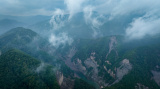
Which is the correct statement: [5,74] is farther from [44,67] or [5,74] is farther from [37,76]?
[44,67]

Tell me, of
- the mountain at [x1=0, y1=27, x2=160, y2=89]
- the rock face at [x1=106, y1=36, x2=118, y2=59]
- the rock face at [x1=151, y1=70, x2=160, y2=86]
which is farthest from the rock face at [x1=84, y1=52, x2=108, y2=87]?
the rock face at [x1=151, y1=70, x2=160, y2=86]

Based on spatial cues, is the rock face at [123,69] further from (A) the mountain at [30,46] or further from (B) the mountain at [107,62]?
(A) the mountain at [30,46]

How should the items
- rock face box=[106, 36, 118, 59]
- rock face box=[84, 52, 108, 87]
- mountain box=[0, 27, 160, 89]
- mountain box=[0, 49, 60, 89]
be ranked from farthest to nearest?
1. rock face box=[106, 36, 118, 59]
2. rock face box=[84, 52, 108, 87]
3. mountain box=[0, 27, 160, 89]
4. mountain box=[0, 49, 60, 89]

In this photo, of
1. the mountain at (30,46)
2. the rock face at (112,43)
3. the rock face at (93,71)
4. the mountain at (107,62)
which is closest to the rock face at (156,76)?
the mountain at (107,62)

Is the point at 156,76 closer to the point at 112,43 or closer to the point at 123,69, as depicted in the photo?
the point at 123,69

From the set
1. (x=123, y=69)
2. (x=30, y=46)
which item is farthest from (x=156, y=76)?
(x=30, y=46)

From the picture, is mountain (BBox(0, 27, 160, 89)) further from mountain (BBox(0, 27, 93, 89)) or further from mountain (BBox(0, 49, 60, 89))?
mountain (BBox(0, 49, 60, 89))
